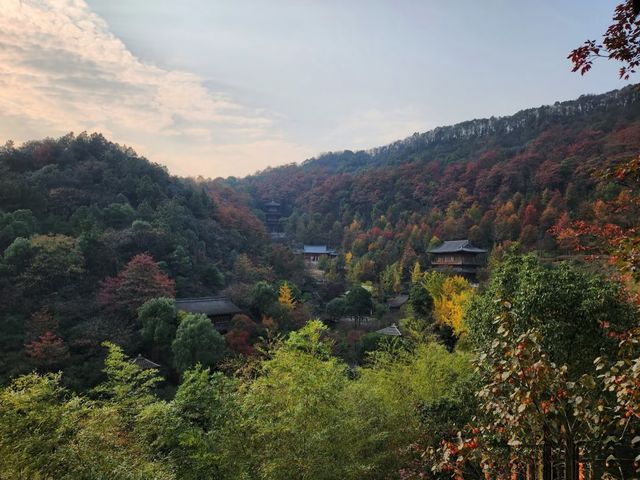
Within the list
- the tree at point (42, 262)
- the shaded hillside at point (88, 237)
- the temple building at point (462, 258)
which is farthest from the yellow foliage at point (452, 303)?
the tree at point (42, 262)

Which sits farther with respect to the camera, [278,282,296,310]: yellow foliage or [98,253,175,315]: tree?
[278,282,296,310]: yellow foliage

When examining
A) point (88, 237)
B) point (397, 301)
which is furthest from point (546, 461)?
point (397, 301)

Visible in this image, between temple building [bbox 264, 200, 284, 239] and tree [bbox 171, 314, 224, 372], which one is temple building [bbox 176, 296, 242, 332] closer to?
tree [bbox 171, 314, 224, 372]

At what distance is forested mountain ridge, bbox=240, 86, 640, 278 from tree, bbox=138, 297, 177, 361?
2121cm

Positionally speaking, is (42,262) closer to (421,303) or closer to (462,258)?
(421,303)

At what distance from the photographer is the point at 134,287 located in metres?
21.1

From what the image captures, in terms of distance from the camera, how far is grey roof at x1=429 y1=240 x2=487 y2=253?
3128cm

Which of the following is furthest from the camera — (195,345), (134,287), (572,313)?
(134,287)

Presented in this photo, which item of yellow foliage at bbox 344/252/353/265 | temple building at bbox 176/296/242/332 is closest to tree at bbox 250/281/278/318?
temple building at bbox 176/296/242/332

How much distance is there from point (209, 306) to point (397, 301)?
14.0 m

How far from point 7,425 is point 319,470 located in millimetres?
5126

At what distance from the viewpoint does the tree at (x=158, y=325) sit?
18734 millimetres

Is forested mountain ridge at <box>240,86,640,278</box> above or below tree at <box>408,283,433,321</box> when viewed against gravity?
above

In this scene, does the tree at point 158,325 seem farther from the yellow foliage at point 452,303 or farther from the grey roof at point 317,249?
the grey roof at point 317,249
